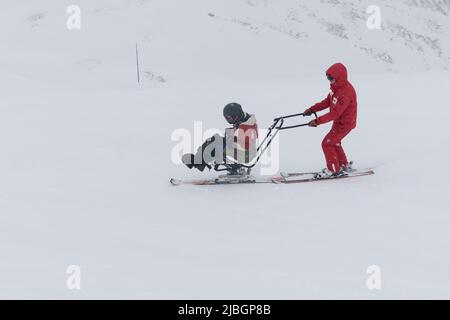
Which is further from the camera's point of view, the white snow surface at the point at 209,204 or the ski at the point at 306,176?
the ski at the point at 306,176

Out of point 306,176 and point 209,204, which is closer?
point 209,204

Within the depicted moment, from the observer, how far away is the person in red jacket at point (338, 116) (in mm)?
7996

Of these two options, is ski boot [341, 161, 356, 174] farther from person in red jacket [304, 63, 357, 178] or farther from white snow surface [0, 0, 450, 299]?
white snow surface [0, 0, 450, 299]

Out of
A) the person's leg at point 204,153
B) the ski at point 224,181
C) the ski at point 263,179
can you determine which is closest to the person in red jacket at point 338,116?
the ski at point 263,179

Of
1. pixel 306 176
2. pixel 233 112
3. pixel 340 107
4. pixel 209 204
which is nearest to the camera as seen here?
pixel 209 204

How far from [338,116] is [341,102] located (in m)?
0.22

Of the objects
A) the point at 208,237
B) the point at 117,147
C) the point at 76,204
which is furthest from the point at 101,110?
the point at 208,237

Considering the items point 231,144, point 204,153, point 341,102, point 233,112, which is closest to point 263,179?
point 231,144

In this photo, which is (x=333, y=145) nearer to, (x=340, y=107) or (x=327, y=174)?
(x=327, y=174)

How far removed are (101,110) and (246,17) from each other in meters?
25.1

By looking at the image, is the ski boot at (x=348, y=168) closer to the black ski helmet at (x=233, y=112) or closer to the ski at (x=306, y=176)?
the ski at (x=306, y=176)

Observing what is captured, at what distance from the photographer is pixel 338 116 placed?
26.5ft

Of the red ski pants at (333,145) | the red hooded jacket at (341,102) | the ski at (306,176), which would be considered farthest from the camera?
the red ski pants at (333,145)

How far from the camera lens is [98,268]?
4.75 metres
